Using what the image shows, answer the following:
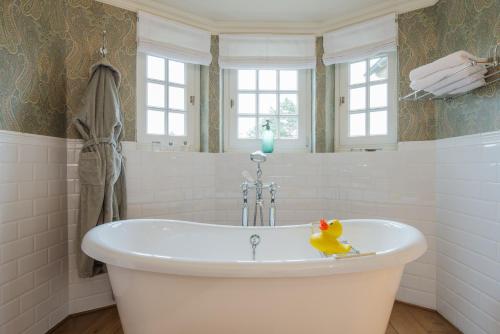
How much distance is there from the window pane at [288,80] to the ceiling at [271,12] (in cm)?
35

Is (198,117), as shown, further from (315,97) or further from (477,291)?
(477,291)

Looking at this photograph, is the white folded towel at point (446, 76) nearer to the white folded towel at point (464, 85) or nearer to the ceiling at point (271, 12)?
the white folded towel at point (464, 85)

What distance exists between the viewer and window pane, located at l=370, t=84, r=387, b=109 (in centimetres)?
248

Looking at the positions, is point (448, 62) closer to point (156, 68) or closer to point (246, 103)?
point (246, 103)

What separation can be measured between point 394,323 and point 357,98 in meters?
1.70

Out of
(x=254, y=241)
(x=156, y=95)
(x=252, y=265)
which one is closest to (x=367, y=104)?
(x=254, y=241)

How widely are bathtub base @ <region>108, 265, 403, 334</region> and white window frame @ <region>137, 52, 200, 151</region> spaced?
54.7 inches

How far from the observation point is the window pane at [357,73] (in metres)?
2.58

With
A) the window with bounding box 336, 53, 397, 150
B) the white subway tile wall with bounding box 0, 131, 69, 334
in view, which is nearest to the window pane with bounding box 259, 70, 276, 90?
the window with bounding box 336, 53, 397, 150

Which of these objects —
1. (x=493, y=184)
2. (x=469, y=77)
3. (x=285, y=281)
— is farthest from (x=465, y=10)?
(x=285, y=281)

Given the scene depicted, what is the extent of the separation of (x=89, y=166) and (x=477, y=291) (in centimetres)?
246

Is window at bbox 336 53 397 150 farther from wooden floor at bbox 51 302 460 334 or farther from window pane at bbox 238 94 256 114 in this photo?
wooden floor at bbox 51 302 460 334

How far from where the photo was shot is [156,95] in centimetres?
251

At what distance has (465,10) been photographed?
1887 mm
